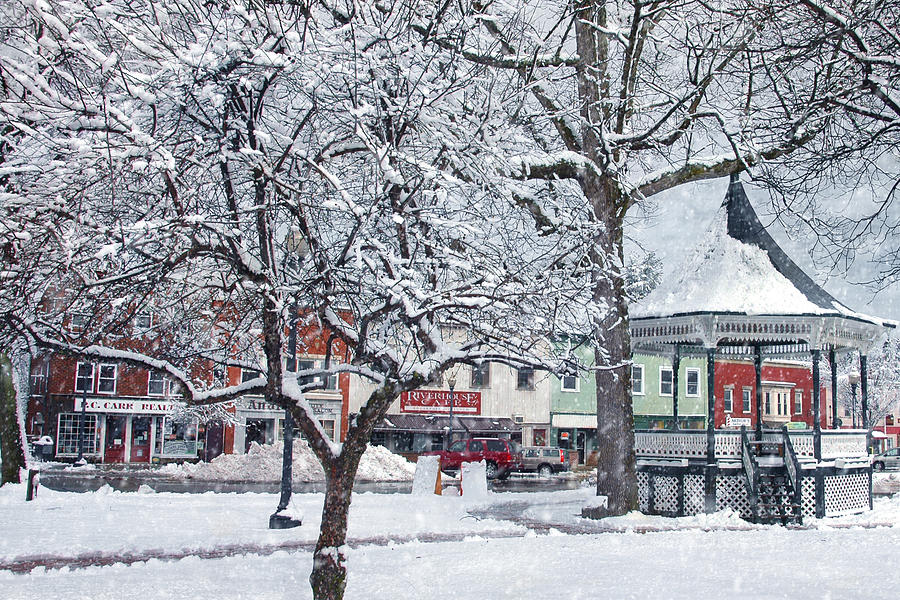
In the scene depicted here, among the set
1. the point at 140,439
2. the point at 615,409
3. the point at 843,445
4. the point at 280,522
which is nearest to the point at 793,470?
the point at 843,445

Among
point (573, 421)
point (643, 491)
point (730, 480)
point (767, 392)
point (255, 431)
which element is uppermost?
point (767, 392)

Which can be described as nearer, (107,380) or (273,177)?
(273,177)

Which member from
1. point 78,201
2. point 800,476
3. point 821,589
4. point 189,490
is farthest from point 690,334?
point 189,490

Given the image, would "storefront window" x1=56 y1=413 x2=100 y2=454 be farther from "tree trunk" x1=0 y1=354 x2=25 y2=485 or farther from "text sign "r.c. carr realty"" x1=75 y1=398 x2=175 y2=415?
"tree trunk" x1=0 y1=354 x2=25 y2=485

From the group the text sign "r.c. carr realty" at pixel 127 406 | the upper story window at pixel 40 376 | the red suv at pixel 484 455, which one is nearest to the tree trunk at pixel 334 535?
the red suv at pixel 484 455

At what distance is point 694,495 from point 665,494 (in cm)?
63

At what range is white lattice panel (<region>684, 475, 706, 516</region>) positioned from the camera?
56.6 feet

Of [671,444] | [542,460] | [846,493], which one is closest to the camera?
[846,493]

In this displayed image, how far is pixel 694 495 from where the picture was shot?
17.3 meters

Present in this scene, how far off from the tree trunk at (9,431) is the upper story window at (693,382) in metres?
38.5

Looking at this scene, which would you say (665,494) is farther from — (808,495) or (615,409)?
(808,495)

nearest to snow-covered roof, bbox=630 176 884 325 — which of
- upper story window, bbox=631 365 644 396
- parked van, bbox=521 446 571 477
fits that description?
parked van, bbox=521 446 571 477

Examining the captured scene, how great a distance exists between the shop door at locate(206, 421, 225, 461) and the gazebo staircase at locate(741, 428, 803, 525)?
105 feet

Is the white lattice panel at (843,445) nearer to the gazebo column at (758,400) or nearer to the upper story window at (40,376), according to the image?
the gazebo column at (758,400)
